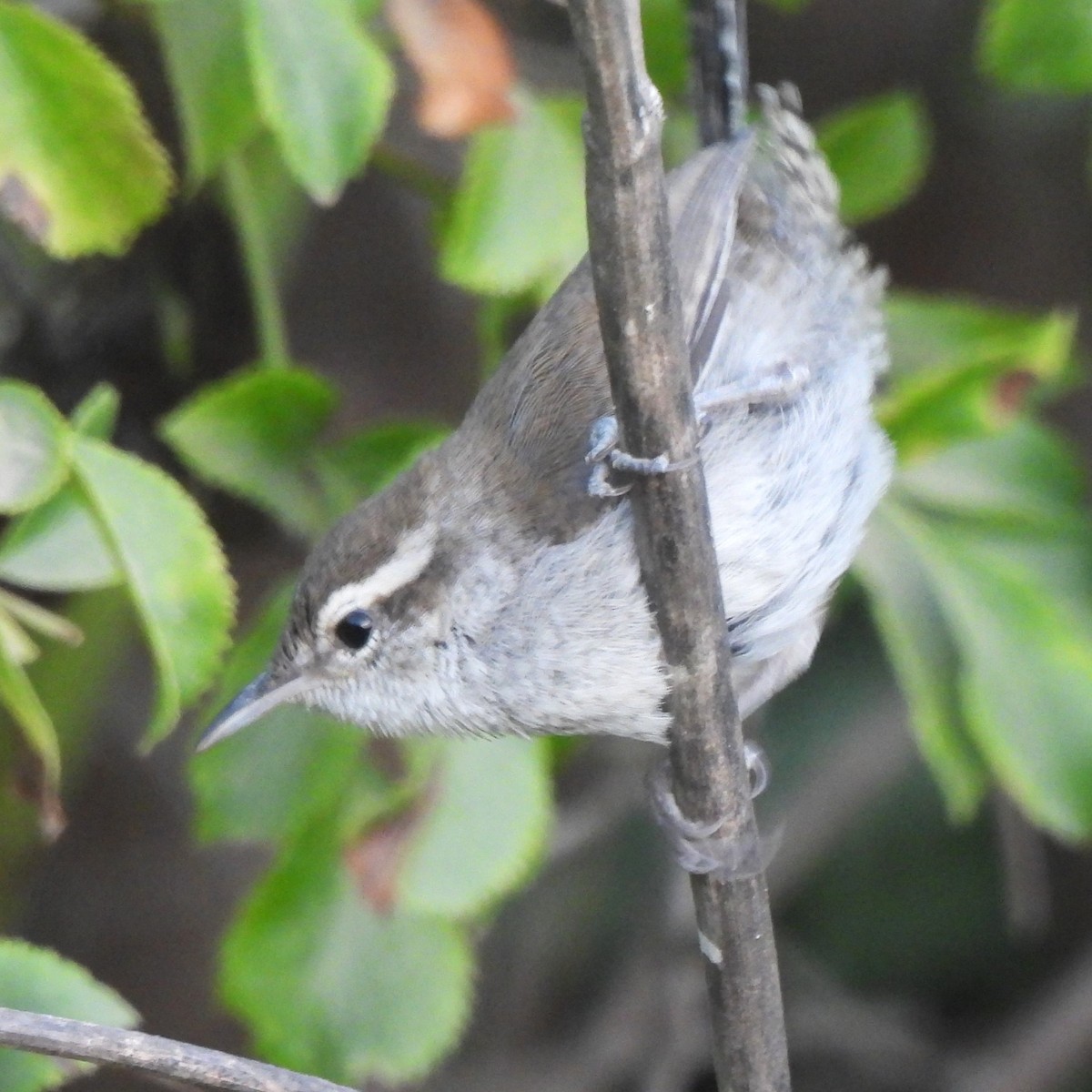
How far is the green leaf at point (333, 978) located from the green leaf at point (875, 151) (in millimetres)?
1428

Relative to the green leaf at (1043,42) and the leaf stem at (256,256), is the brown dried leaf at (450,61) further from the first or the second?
the green leaf at (1043,42)

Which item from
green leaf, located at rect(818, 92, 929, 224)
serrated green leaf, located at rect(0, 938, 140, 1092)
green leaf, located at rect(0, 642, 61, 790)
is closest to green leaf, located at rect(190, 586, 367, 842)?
green leaf, located at rect(0, 642, 61, 790)

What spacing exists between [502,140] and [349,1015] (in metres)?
1.29

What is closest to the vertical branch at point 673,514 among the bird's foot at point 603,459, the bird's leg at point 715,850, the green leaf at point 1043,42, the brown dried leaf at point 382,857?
the bird's leg at point 715,850

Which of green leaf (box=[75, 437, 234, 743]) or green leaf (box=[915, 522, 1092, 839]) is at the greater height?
green leaf (box=[915, 522, 1092, 839])

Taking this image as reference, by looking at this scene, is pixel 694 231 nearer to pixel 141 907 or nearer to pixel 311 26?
pixel 311 26

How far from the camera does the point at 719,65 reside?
242 centimetres

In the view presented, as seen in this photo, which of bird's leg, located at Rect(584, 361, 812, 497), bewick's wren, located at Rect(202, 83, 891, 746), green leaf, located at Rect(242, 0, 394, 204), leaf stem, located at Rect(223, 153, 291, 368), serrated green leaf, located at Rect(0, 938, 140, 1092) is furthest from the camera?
leaf stem, located at Rect(223, 153, 291, 368)

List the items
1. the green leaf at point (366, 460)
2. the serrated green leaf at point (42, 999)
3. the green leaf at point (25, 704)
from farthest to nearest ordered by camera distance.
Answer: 1. the green leaf at point (366, 460)
2. the green leaf at point (25, 704)
3. the serrated green leaf at point (42, 999)

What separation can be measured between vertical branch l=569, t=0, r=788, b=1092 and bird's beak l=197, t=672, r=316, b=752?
65cm

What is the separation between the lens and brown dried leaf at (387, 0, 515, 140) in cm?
211

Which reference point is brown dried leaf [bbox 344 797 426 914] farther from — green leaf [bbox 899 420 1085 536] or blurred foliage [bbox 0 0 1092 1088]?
green leaf [bbox 899 420 1085 536]

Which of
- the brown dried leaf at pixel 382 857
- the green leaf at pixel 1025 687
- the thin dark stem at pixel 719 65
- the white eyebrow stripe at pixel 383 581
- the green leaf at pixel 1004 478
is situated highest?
the thin dark stem at pixel 719 65

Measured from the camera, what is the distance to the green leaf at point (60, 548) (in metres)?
1.79
